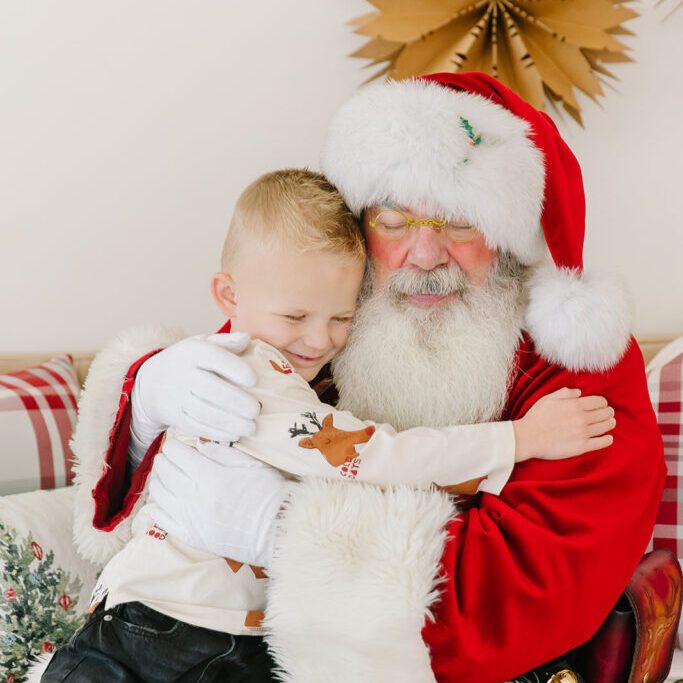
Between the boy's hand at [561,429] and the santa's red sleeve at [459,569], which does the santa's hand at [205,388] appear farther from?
the boy's hand at [561,429]

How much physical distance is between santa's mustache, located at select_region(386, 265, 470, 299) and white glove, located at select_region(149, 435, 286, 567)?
45 centimetres

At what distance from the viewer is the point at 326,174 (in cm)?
151

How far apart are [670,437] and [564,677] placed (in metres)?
0.84

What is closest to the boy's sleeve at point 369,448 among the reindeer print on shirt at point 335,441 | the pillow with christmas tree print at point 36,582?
the reindeer print on shirt at point 335,441

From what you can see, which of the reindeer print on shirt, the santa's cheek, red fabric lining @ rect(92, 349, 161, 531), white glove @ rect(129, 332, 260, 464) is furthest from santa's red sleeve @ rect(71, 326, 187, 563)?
the santa's cheek

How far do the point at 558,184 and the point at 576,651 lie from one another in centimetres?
90

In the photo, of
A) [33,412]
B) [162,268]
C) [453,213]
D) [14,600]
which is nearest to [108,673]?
[14,600]

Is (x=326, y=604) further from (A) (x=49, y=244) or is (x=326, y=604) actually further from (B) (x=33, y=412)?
(A) (x=49, y=244)

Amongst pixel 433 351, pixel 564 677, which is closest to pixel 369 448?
pixel 433 351

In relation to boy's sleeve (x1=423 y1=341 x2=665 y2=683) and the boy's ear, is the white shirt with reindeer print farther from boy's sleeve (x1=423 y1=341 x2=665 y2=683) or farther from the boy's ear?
the boy's ear

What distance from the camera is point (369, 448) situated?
1146mm

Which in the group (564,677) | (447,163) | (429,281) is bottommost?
(564,677)

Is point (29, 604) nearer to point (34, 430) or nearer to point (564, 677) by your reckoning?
point (34, 430)

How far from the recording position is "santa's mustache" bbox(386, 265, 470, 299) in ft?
4.58
